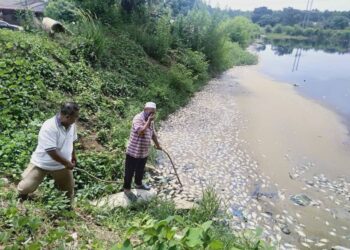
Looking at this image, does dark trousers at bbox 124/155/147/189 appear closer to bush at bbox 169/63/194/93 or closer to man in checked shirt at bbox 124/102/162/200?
→ man in checked shirt at bbox 124/102/162/200

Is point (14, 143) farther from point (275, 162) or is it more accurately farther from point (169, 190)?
point (275, 162)

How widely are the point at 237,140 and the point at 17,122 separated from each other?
22.8 feet

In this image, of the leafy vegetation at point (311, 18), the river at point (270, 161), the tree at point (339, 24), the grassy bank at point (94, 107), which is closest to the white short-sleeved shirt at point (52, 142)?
the grassy bank at point (94, 107)

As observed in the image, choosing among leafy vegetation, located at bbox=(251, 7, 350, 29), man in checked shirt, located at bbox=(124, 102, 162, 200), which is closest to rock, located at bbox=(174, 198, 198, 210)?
man in checked shirt, located at bbox=(124, 102, 162, 200)

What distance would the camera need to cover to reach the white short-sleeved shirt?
169 inches

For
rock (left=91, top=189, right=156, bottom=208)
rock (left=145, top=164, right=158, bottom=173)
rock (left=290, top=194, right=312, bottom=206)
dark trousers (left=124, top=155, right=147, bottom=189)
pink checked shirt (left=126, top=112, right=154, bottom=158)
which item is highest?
pink checked shirt (left=126, top=112, right=154, bottom=158)

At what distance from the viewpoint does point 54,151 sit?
4.29m

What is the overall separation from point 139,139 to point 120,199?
1111 millimetres

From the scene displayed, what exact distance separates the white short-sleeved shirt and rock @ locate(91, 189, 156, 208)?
125 cm

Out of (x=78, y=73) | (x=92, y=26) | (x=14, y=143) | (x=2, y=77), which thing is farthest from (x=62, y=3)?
(x=14, y=143)

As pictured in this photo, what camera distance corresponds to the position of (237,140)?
36.8ft

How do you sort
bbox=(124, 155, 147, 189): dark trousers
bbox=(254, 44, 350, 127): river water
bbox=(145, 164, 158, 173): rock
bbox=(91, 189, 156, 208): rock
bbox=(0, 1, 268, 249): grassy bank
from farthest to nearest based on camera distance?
bbox=(254, 44, 350, 127): river water → bbox=(145, 164, 158, 173): rock → bbox=(124, 155, 147, 189): dark trousers → bbox=(91, 189, 156, 208): rock → bbox=(0, 1, 268, 249): grassy bank

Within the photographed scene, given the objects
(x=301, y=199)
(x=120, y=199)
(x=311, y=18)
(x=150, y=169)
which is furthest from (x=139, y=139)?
(x=311, y=18)

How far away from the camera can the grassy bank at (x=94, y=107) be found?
3.69 m
